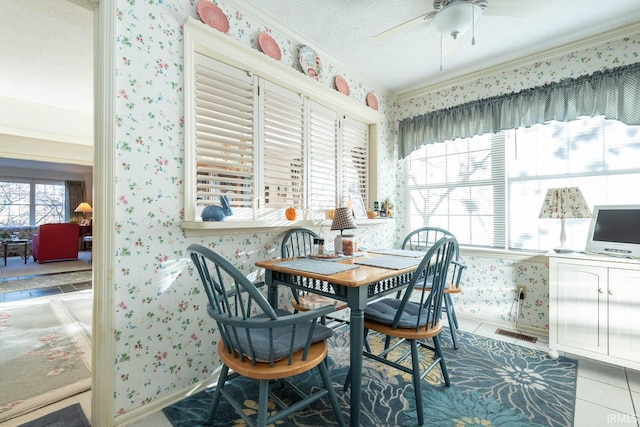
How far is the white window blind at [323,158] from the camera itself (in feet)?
9.23

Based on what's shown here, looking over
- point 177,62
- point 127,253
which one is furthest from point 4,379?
point 177,62

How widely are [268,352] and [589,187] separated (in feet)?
9.97

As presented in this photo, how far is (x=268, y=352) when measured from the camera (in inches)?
49.4

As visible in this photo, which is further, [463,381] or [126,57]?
[463,381]

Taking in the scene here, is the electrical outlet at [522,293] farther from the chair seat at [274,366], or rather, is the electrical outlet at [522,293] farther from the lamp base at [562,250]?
the chair seat at [274,366]

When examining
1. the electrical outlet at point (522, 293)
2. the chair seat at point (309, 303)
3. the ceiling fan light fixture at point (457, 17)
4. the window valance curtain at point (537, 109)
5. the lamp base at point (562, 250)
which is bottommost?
the electrical outlet at point (522, 293)

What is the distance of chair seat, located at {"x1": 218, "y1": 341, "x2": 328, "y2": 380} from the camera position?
1.19 meters

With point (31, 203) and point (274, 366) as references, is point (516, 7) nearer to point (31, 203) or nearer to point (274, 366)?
point (274, 366)

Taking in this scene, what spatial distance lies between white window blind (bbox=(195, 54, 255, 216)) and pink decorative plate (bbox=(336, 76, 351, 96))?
1033 mm

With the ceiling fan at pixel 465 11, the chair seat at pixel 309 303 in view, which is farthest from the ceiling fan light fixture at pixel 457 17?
the chair seat at pixel 309 303

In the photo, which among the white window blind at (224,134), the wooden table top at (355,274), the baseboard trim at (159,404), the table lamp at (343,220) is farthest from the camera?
the table lamp at (343,220)

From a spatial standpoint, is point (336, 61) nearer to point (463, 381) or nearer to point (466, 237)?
point (466, 237)

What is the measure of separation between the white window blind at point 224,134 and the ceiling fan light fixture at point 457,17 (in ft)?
4.56

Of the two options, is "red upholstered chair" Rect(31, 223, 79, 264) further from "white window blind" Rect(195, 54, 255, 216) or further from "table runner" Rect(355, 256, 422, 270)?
"table runner" Rect(355, 256, 422, 270)
